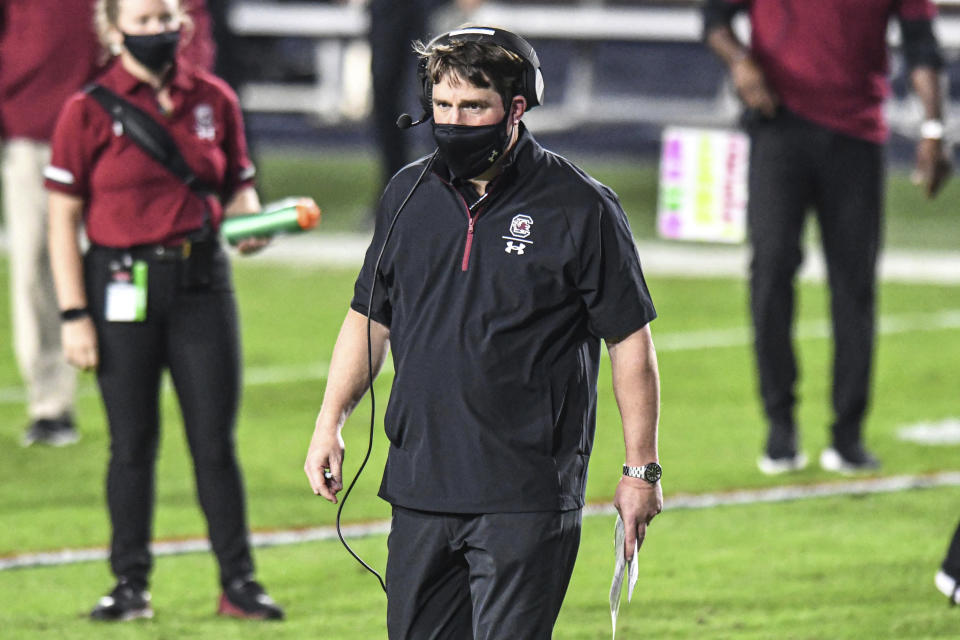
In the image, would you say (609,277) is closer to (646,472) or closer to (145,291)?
(646,472)

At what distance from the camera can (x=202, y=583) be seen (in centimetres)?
596

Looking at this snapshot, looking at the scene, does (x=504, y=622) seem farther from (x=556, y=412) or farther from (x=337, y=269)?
(x=337, y=269)

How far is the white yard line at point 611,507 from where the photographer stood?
6.28 meters

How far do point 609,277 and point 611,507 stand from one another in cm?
341

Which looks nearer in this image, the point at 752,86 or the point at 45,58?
the point at 752,86

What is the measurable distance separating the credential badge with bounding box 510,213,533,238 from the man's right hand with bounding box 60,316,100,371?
2036 millimetres

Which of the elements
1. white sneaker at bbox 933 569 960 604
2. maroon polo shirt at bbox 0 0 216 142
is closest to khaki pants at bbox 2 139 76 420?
maroon polo shirt at bbox 0 0 216 142

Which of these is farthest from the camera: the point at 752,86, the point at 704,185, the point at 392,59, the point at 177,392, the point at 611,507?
the point at 392,59

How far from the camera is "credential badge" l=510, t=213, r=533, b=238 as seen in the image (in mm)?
3732

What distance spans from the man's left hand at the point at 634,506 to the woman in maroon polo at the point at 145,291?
1.93 meters

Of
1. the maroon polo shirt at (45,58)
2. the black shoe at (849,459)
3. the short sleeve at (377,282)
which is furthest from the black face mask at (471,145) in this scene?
the maroon polo shirt at (45,58)

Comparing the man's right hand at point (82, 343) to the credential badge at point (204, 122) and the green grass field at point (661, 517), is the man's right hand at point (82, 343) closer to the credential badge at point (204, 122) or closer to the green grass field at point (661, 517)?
the credential badge at point (204, 122)

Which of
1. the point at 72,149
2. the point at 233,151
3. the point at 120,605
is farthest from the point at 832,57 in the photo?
the point at 120,605

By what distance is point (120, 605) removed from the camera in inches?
215
